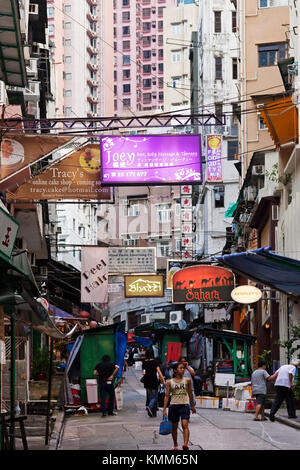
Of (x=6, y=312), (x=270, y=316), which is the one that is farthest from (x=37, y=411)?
(x=270, y=316)

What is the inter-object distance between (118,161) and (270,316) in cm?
1125

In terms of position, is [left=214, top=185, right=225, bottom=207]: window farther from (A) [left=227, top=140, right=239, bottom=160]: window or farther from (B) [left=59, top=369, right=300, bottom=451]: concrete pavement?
(B) [left=59, top=369, right=300, bottom=451]: concrete pavement

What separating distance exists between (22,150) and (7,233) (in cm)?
1386

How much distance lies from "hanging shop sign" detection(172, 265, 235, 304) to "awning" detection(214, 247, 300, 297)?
11.4 m

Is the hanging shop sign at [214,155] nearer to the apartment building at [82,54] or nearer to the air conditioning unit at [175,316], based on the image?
the air conditioning unit at [175,316]

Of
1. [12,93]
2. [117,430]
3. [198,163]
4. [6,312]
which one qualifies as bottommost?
[117,430]

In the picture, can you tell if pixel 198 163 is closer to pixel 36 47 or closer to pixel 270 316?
pixel 270 316

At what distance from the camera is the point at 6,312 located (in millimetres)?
16062

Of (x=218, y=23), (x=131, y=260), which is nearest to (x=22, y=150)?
(x=131, y=260)

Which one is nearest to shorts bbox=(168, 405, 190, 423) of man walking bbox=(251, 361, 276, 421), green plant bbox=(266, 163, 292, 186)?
man walking bbox=(251, 361, 276, 421)

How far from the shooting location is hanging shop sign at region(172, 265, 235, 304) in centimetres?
3269

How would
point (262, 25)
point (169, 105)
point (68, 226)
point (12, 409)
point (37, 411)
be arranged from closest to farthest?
point (12, 409) < point (37, 411) < point (262, 25) < point (68, 226) < point (169, 105)

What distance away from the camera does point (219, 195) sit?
72125mm

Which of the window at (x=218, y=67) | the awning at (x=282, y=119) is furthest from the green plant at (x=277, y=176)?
the window at (x=218, y=67)
